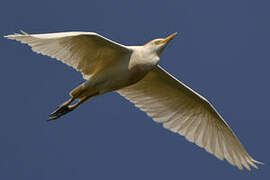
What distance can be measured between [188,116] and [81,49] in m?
3.40

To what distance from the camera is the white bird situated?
12.0 m

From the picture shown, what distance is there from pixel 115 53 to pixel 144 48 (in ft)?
1.97

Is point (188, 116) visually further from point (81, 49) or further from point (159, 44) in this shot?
point (81, 49)

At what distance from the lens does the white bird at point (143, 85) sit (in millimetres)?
11992

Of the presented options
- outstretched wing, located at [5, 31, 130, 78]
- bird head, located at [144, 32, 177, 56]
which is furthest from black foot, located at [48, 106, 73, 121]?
bird head, located at [144, 32, 177, 56]

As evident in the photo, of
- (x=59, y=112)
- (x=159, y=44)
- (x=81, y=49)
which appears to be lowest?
(x=59, y=112)

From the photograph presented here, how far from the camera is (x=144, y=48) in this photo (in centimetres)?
1247

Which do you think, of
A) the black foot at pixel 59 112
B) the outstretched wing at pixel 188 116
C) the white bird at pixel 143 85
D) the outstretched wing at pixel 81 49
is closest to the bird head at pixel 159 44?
the white bird at pixel 143 85

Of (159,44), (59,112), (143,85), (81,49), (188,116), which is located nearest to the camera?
(81,49)

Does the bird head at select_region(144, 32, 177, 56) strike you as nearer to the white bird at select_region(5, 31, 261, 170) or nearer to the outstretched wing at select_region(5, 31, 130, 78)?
the white bird at select_region(5, 31, 261, 170)

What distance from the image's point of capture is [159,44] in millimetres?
12594

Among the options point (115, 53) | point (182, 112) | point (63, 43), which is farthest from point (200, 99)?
point (63, 43)

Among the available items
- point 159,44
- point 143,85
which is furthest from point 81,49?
point 143,85

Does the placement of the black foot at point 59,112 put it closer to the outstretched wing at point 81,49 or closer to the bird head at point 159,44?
the outstretched wing at point 81,49
